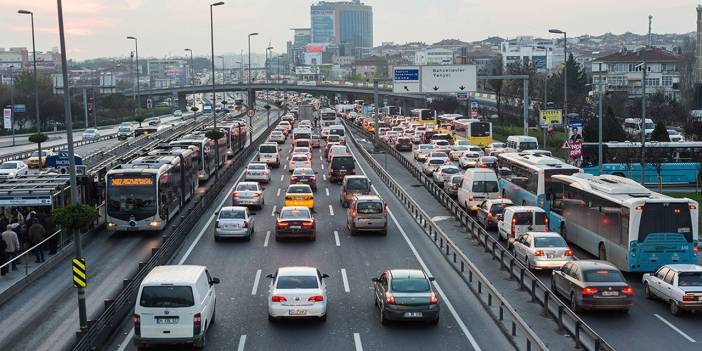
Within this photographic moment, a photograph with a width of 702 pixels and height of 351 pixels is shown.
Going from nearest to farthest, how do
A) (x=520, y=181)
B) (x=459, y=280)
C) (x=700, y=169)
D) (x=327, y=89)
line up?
(x=459, y=280), (x=520, y=181), (x=700, y=169), (x=327, y=89)

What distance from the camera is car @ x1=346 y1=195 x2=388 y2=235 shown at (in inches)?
1382

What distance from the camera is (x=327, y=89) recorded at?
179500mm

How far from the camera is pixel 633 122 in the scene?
3388 inches

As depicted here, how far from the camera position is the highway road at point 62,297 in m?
20.8

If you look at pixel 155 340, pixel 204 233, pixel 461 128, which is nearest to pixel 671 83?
pixel 461 128

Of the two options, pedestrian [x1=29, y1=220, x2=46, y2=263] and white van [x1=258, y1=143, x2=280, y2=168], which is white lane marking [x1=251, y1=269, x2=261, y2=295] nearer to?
pedestrian [x1=29, y1=220, x2=46, y2=263]

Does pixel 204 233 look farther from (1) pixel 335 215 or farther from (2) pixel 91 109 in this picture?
(2) pixel 91 109

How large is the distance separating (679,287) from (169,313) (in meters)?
13.3

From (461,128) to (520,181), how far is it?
4316 centimetres

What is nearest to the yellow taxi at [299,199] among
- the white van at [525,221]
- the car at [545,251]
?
the white van at [525,221]

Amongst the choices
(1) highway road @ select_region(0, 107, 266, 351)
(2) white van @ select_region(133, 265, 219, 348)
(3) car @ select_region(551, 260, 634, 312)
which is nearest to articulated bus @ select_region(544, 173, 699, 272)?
(3) car @ select_region(551, 260, 634, 312)

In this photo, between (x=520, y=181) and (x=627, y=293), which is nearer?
(x=627, y=293)

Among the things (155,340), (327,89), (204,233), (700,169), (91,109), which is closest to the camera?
(155,340)

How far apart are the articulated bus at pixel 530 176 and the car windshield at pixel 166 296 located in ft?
73.3
